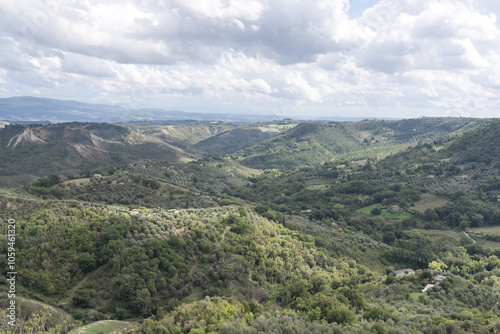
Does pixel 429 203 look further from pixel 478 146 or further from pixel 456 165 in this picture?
pixel 478 146

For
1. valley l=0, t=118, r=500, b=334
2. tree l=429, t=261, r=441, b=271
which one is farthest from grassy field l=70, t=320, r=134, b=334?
tree l=429, t=261, r=441, b=271

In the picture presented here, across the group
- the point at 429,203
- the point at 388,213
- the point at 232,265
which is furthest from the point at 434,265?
the point at 429,203

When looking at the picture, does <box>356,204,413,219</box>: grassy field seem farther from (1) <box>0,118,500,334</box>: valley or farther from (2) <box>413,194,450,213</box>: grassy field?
(2) <box>413,194,450,213</box>: grassy field

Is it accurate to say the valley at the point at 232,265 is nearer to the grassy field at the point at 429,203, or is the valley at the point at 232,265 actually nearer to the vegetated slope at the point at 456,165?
the grassy field at the point at 429,203

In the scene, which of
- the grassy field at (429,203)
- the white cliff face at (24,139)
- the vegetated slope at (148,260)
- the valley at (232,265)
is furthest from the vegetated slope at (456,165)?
the white cliff face at (24,139)

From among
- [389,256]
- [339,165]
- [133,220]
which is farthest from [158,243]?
[339,165]

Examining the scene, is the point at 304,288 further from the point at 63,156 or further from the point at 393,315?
the point at 63,156
